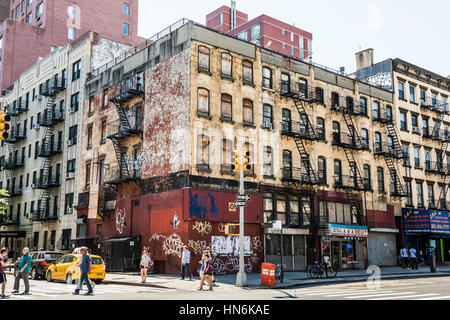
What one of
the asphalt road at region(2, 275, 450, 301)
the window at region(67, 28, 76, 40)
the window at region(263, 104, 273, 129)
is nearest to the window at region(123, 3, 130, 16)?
the window at region(67, 28, 76, 40)

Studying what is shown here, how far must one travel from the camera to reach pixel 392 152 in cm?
4316

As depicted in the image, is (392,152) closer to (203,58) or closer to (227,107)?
(227,107)

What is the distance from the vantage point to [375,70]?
→ 155ft

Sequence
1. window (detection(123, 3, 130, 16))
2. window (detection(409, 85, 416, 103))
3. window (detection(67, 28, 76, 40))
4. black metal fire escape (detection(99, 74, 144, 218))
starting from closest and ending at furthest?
1. black metal fire escape (detection(99, 74, 144, 218))
2. window (detection(409, 85, 416, 103))
3. window (detection(67, 28, 76, 40))
4. window (detection(123, 3, 130, 16))

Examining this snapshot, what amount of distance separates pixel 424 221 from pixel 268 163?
17.9 m

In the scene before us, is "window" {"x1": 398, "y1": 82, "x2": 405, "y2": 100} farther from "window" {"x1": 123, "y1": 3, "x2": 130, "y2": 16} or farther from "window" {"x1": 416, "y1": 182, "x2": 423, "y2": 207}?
"window" {"x1": 123, "y1": 3, "x2": 130, "y2": 16}

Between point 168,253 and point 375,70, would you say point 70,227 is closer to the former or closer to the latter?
point 168,253

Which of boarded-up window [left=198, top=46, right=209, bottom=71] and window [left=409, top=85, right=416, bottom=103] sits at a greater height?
window [left=409, top=85, right=416, bottom=103]

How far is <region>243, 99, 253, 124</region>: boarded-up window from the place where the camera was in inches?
1303

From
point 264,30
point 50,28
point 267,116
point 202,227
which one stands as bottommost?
point 202,227

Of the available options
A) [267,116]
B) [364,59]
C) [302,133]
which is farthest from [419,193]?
[267,116]

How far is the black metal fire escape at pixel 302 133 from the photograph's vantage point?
3478cm

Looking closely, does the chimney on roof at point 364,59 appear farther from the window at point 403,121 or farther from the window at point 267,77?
the window at point 267,77

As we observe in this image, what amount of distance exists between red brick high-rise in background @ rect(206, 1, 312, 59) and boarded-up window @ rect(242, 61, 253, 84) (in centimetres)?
4099
